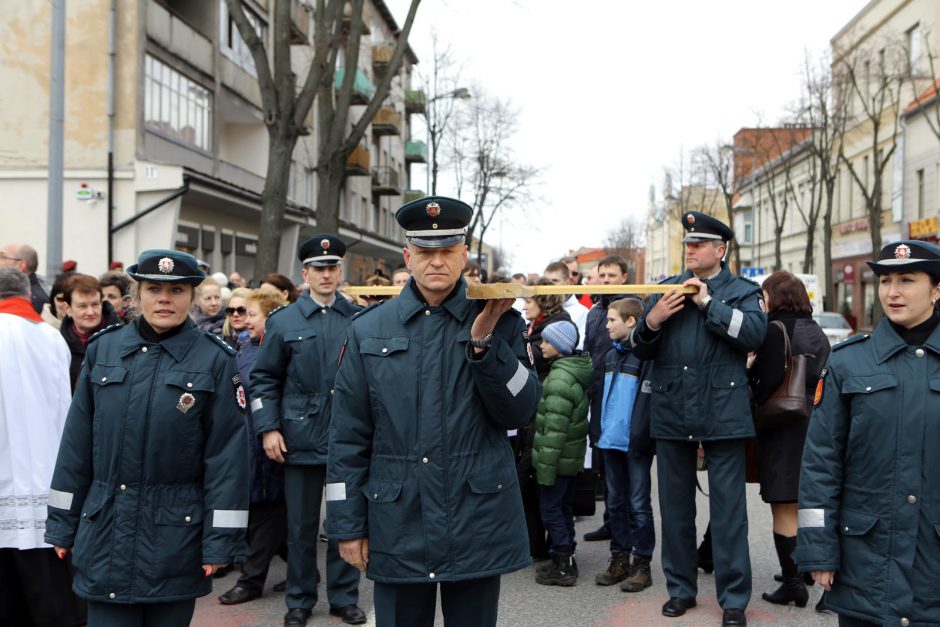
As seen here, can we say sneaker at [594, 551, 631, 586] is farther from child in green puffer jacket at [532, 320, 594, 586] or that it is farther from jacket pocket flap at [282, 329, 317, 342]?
jacket pocket flap at [282, 329, 317, 342]

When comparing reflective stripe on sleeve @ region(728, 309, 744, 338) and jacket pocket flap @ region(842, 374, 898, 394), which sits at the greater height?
reflective stripe on sleeve @ region(728, 309, 744, 338)

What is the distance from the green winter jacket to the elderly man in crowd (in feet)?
10.7

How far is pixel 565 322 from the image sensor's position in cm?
718

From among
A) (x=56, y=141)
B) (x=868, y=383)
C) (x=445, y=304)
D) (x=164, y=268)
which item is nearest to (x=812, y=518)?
(x=868, y=383)

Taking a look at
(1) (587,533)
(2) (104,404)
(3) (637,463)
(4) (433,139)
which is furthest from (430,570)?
(4) (433,139)

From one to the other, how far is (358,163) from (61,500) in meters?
41.0

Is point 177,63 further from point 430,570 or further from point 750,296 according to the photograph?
point 430,570

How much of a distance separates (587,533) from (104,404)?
5.64m

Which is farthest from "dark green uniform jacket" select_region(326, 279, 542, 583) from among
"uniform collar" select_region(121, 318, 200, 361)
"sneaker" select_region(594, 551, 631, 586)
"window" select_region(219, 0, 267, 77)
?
"window" select_region(219, 0, 267, 77)

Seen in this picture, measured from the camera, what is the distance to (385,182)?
54188mm

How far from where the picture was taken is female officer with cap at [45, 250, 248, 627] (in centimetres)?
393

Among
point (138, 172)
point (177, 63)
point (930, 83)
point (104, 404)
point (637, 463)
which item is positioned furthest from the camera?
point (930, 83)

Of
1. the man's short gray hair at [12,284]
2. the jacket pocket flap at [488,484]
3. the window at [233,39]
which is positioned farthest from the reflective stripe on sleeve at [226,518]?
the window at [233,39]

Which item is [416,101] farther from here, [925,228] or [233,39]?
[925,228]
